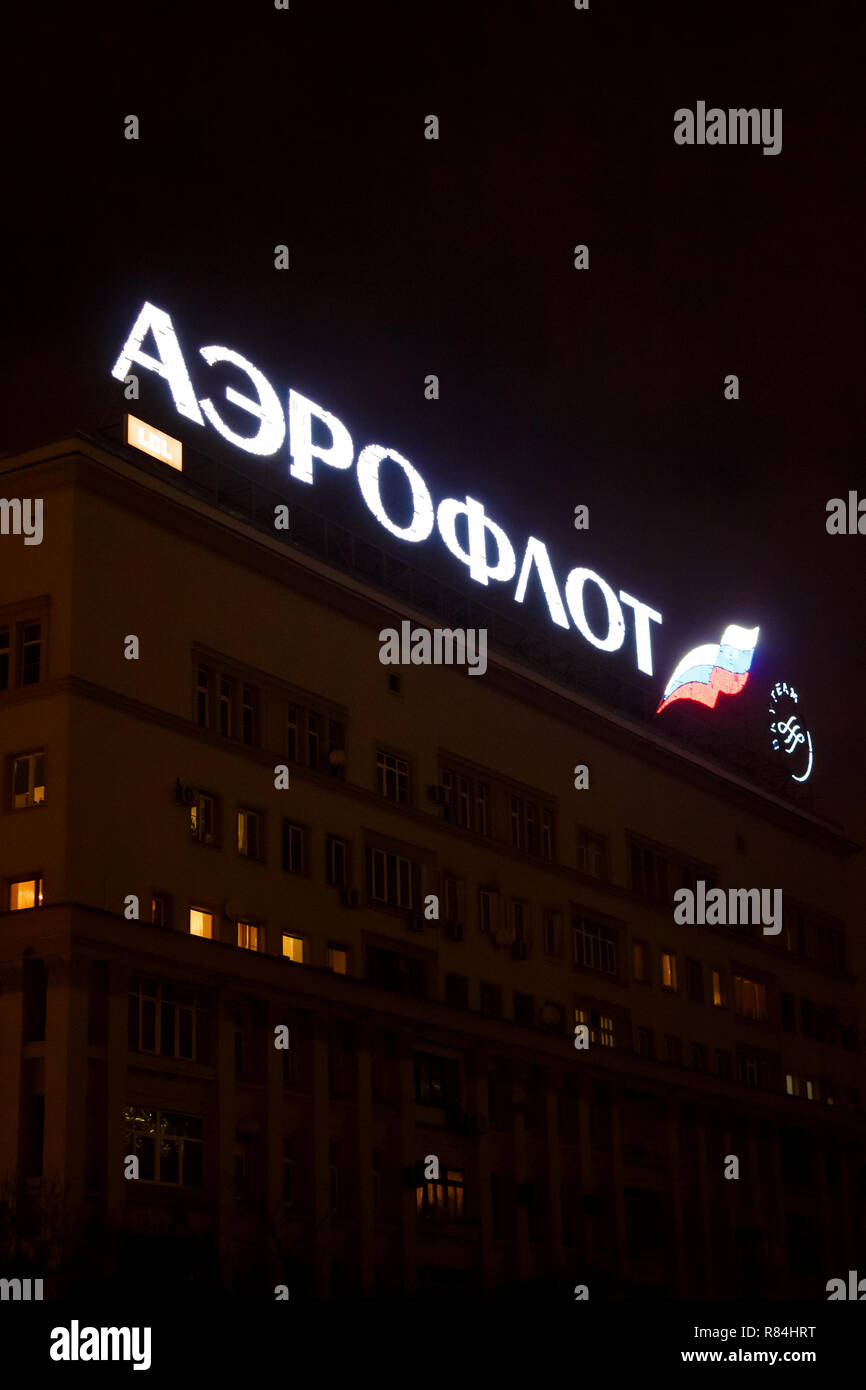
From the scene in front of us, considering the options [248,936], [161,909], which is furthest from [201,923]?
[248,936]

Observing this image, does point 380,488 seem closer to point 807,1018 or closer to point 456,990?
point 456,990

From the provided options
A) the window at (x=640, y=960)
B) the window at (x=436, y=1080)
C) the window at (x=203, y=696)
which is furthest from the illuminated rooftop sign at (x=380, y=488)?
the window at (x=436, y=1080)

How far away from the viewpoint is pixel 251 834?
45.6 metres

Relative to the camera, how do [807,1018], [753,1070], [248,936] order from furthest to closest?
[807,1018] < [753,1070] < [248,936]

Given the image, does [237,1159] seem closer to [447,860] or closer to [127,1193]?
[127,1193]

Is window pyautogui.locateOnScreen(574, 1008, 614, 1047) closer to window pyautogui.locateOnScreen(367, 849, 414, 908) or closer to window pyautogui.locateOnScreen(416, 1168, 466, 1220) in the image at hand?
window pyautogui.locateOnScreen(416, 1168, 466, 1220)

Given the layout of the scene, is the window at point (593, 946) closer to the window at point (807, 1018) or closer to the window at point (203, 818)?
the window at point (807, 1018)

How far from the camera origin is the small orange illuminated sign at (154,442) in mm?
44875

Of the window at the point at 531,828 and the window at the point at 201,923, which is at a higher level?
the window at the point at 531,828

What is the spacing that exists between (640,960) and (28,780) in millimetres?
23833

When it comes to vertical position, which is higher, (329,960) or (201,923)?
(201,923)

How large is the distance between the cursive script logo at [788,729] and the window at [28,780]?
117 feet

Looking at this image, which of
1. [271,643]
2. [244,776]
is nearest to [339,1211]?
[244,776]
